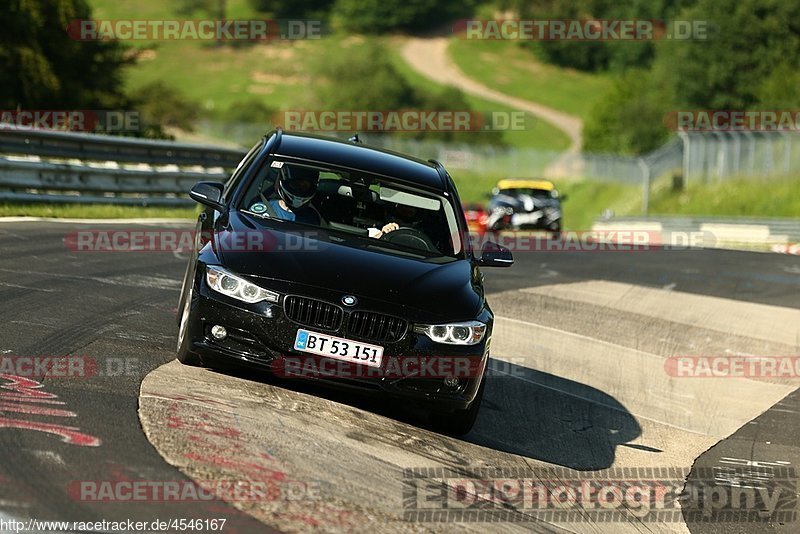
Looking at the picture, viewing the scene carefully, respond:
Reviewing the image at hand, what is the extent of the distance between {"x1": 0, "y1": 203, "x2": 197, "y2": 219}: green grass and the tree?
13077 millimetres

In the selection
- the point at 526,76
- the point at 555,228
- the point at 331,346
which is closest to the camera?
the point at 331,346

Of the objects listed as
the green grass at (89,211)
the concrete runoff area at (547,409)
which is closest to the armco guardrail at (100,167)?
the green grass at (89,211)

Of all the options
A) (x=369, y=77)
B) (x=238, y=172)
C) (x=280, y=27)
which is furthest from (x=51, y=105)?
(x=280, y=27)

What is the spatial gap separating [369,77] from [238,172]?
9608cm

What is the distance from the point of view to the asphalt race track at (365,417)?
213 inches

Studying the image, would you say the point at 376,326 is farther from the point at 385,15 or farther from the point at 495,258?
the point at 385,15

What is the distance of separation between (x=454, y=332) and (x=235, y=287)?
127cm

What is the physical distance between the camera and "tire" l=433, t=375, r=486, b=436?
767 cm

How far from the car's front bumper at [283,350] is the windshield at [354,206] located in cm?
109

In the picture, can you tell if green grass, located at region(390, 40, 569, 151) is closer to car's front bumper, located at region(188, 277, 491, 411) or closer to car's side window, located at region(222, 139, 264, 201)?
car's side window, located at region(222, 139, 264, 201)

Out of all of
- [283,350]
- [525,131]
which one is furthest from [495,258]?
[525,131]

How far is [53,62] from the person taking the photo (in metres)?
35.5

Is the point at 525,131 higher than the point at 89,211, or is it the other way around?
the point at 89,211

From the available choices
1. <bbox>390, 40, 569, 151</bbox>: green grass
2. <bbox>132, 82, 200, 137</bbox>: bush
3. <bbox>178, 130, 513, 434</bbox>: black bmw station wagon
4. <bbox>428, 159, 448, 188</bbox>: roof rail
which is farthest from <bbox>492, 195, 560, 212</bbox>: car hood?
<bbox>390, 40, 569, 151</bbox>: green grass
